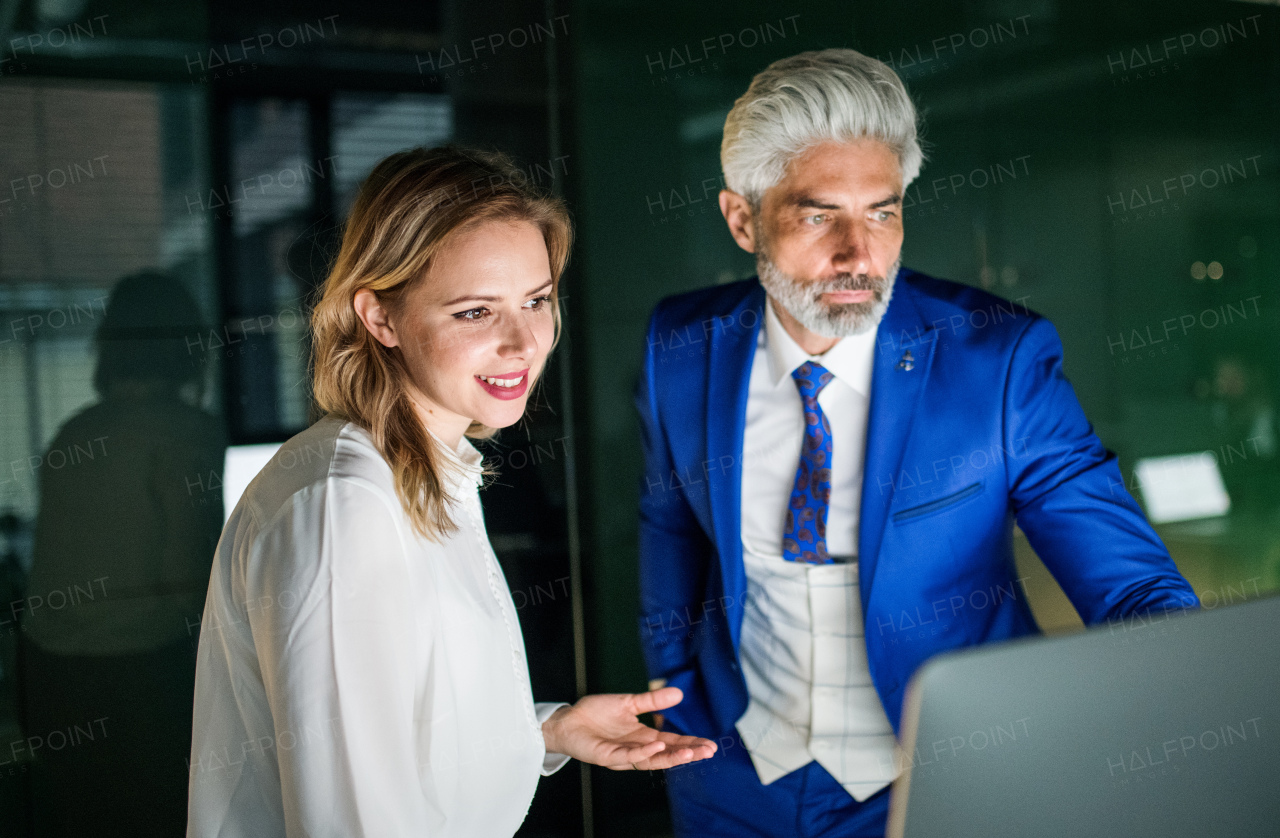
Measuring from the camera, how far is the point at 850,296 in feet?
7.40

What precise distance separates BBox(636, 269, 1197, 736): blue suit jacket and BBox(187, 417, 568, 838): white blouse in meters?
0.78

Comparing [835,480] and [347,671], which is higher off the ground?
[835,480]

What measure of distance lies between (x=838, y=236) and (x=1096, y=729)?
5.48 feet

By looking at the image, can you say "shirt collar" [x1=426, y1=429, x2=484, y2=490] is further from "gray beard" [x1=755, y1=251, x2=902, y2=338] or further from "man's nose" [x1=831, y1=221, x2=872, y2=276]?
"man's nose" [x1=831, y1=221, x2=872, y2=276]

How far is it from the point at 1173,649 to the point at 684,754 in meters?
1.13

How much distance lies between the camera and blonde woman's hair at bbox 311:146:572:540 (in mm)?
1579

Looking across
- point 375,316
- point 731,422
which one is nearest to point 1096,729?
point 375,316

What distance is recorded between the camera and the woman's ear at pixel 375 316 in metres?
1.65

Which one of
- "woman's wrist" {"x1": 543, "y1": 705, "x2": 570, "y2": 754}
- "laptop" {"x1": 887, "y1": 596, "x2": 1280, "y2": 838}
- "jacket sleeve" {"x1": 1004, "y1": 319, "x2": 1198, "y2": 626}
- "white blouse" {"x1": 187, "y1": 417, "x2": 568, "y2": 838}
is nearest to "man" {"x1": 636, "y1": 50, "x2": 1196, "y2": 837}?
"jacket sleeve" {"x1": 1004, "y1": 319, "x2": 1198, "y2": 626}

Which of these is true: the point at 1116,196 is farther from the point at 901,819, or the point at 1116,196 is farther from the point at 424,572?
the point at 901,819

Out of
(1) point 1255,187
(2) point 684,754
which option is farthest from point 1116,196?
(2) point 684,754

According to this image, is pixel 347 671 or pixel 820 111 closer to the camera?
pixel 347 671

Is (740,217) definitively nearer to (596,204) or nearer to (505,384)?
(596,204)

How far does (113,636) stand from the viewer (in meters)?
2.68
